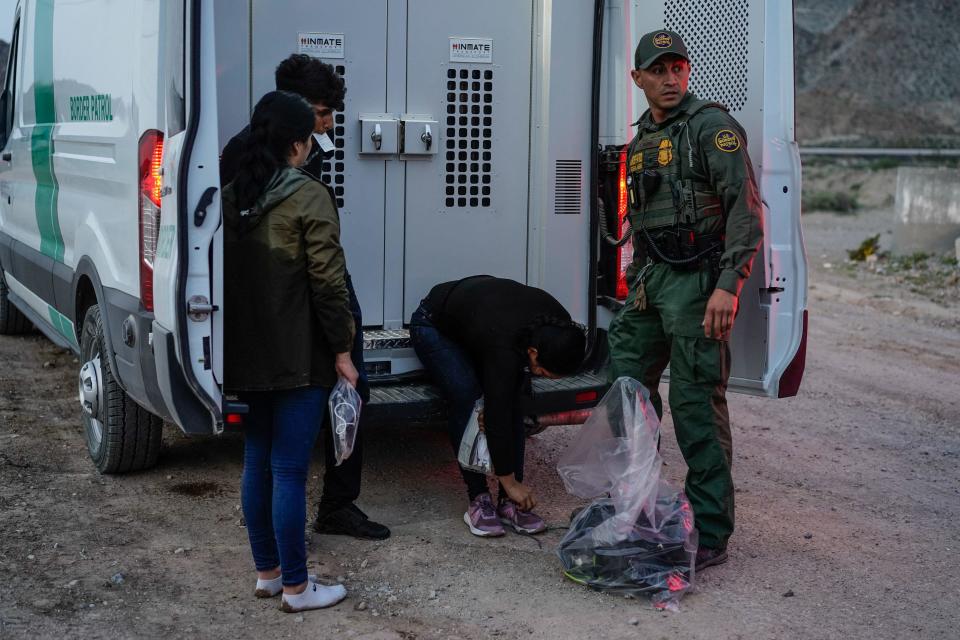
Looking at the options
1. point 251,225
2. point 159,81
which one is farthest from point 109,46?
point 251,225

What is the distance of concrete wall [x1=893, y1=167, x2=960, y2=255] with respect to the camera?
13.6 metres

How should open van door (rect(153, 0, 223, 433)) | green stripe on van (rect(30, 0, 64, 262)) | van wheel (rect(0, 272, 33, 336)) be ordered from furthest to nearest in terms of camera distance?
van wheel (rect(0, 272, 33, 336)) → green stripe on van (rect(30, 0, 64, 262)) → open van door (rect(153, 0, 223, 433))

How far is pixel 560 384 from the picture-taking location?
5180mm

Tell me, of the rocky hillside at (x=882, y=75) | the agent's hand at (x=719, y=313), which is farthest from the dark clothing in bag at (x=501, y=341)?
the rocky hillside at (x=882, y=75)

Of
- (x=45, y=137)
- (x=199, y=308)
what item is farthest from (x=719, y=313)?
(x=45, y=137)

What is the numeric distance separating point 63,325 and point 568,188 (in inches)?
108

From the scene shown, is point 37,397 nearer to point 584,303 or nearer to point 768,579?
point 584,303

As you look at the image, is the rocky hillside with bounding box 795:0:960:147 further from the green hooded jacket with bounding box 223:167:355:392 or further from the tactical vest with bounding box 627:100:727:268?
the green hooded jacket with bounding box 223:167:355:392

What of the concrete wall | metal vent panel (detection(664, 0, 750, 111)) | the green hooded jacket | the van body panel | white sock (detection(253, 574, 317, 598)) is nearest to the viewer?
the green hooded jacket

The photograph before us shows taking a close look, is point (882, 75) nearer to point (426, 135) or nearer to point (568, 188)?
point (568, 188)

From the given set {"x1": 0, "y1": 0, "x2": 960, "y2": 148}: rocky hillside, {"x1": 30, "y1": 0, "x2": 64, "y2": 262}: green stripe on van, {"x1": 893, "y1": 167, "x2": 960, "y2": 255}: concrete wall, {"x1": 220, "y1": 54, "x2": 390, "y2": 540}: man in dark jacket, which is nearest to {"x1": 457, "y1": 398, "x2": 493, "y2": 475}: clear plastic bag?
{"x1": 220, "y1": 54, "x2": 390, "y2": 540}: man in dark jacket

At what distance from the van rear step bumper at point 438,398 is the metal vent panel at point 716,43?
1.38m

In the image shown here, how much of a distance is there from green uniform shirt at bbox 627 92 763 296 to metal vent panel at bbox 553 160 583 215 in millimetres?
1004

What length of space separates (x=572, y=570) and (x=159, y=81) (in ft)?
7.74
